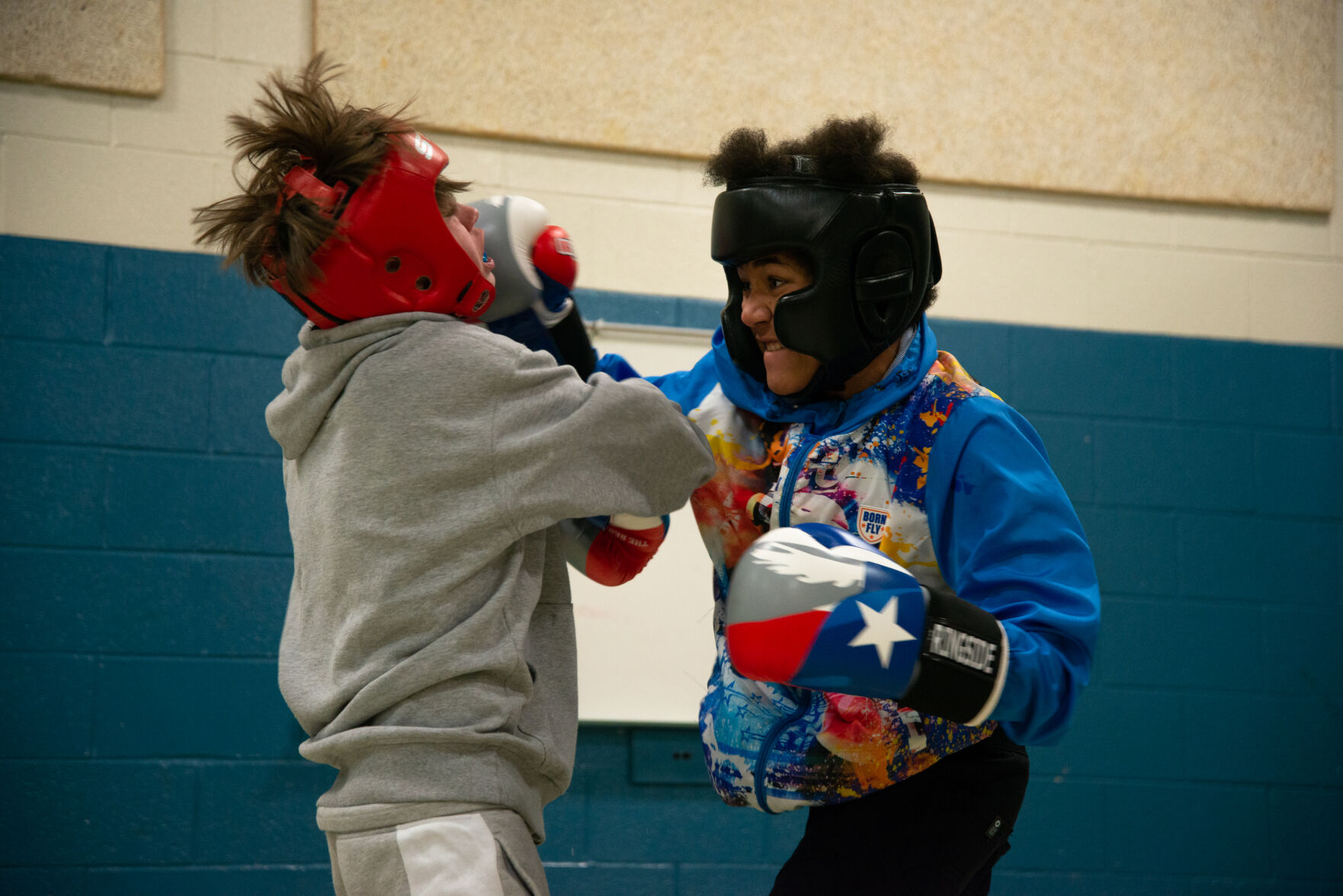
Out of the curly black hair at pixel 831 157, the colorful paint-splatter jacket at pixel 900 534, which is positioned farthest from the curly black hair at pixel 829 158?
the colorful paint-splatter jacket at pixel 900 534

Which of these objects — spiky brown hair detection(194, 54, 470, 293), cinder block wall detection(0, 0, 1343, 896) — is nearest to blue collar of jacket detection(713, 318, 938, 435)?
spiky brown hair detection(194, 54, 470, 293)

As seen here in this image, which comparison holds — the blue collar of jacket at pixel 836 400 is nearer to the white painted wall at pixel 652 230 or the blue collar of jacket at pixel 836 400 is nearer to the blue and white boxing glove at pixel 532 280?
the blue and white boxing glove at pixel 532 280

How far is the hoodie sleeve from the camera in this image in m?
1.61

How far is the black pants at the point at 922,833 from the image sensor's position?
1.85m

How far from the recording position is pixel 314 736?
171 centimetres

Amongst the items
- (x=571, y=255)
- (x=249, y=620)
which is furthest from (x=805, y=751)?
(x=249, y=620)

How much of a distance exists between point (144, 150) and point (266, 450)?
3.44 feet

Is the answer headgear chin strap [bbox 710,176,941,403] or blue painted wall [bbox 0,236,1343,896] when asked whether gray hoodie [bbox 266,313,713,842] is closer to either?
headgear chin strap [bbox 710,176,941,403]

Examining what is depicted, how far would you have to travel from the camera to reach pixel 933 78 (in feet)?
13.5

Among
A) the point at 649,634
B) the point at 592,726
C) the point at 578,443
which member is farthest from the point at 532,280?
the point at 592,726

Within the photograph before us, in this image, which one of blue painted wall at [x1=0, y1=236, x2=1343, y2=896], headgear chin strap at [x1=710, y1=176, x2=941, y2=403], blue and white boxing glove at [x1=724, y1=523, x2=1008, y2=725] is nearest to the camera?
blue and white boxing glove at [x1=724, y1=523, x2=1008, y2=725]

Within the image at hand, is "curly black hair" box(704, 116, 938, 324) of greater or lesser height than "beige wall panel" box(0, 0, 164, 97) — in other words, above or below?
below

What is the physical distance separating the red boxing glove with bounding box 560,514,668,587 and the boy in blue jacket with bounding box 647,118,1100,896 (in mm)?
208

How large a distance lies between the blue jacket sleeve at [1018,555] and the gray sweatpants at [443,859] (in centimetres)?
72
